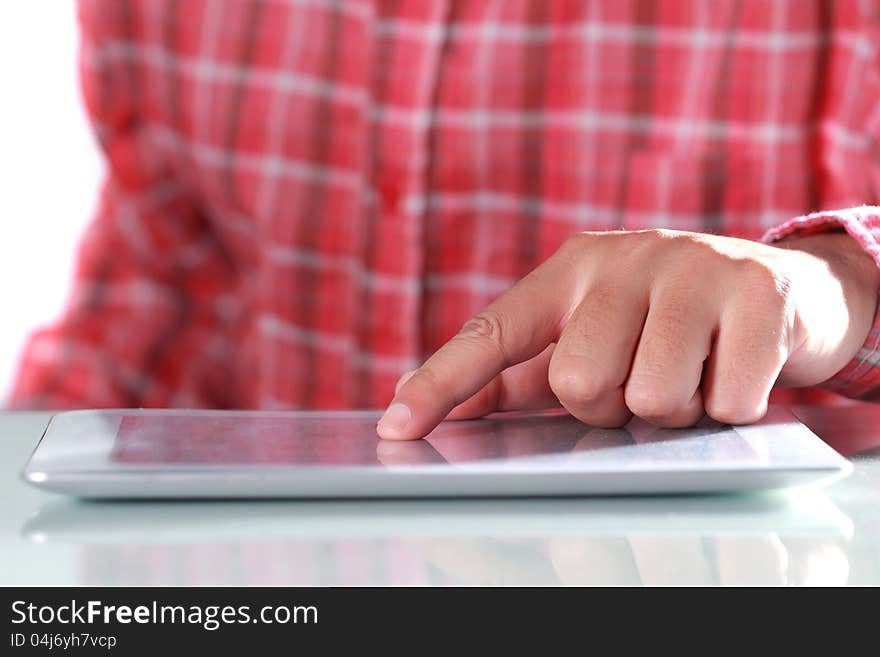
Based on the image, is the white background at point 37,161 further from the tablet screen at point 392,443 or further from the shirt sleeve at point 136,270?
the tablet screen at point 392,443

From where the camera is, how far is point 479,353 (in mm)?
475

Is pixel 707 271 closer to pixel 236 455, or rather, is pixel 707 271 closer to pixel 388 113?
pixel 236 455

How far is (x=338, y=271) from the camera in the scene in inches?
43.6

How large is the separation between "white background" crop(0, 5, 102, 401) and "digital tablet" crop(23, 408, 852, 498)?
1.11 metres

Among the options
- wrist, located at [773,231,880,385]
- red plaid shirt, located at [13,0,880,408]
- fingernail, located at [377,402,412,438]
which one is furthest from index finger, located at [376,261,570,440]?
red plaid shirt, located at [13,0,880,408]

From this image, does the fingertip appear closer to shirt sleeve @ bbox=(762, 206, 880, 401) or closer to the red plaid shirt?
shirt sleeve @ bbox=(762, 206, 880, 401)

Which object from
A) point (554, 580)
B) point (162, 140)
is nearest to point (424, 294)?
point (162, 140)

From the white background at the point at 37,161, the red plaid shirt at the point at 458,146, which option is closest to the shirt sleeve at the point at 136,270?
the red plaid shirt at the point at 458,146

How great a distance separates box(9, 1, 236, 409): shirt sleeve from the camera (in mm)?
1157

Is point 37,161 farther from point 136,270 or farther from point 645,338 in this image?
point 645,338

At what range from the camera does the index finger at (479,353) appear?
1.40 ft

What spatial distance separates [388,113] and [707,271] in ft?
2.12

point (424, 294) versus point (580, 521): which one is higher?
point (580, 521)

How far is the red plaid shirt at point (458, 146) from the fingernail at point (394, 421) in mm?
640
